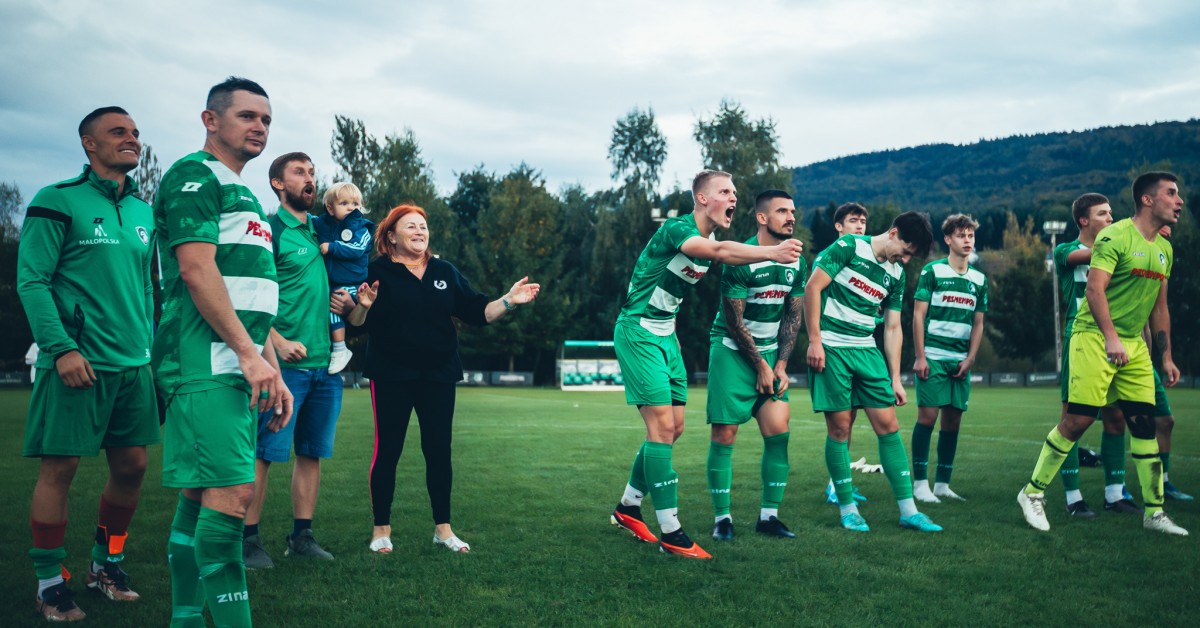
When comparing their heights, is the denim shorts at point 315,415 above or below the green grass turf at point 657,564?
above

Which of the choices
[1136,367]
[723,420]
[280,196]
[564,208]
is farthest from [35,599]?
[564,208]

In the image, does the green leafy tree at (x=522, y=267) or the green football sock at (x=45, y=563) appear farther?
the green leafy tree at (x=522, y=267)

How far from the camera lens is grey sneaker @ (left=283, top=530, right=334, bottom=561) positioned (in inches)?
209

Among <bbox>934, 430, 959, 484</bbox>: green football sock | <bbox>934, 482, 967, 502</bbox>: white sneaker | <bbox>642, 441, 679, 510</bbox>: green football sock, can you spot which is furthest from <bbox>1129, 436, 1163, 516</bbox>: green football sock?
<bbox>642, 441, 679, 510</bbox>: green football sock

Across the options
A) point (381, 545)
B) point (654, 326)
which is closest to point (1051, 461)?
point (654, 326)

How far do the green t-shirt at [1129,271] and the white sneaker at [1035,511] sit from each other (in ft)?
4.21

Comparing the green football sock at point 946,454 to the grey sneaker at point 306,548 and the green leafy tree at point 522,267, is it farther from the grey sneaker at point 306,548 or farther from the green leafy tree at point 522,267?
the green leafy tree at point 522,267

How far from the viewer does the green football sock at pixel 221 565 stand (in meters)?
3.13

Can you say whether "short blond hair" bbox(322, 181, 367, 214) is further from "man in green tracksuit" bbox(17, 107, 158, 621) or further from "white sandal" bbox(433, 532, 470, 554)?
"white sandal" bbox(433, 532, 470, 554)

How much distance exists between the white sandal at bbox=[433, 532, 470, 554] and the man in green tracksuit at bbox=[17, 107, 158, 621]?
5.86ft

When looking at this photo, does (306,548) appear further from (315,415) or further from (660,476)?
(660,476)

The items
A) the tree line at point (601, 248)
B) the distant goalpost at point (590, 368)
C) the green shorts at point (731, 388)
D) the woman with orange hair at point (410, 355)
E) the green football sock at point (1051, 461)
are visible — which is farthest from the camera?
the tree line at point (601, 248)

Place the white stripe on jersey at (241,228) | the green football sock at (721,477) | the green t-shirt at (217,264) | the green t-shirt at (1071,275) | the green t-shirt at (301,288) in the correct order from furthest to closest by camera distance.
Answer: the green t-shirt at (1071,275)
the green football sock at (721,477)
the green t-shirt at (301,288)
the white stripe on jersey at (241,228)
the green t-shirt at (217,264)

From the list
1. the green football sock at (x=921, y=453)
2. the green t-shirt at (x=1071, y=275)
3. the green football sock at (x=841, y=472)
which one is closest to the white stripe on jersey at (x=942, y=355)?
the green football sock at (x=921, y=453)
